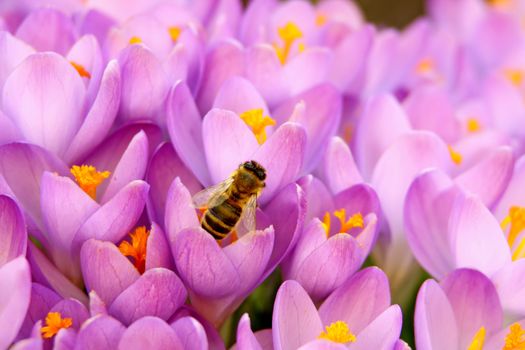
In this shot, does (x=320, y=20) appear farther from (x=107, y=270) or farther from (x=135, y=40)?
(x=107, y=270)

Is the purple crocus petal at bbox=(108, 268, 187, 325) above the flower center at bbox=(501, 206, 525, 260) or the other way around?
above

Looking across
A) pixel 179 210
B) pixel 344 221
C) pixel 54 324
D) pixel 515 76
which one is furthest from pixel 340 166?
pixel 515 76

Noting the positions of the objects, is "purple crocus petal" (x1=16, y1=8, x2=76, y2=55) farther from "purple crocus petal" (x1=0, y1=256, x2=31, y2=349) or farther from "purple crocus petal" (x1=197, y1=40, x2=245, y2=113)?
"purple crocus petal" (x1=0, y1=256, x2=31, y2=349)

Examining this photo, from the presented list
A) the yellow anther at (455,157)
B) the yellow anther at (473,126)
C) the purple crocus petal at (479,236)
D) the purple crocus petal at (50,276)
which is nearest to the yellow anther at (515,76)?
the yellow anther at (473,126)

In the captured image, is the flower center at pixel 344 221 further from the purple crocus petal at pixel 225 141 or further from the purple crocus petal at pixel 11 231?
the purple crocus petal at pixel 11 231

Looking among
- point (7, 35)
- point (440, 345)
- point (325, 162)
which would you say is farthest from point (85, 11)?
point (440, 345)

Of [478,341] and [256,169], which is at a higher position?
[256,169]

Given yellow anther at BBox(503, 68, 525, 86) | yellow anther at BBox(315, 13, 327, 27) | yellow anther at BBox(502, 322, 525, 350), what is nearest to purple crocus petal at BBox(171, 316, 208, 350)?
yellow anther at BBox(502, 322, 525, 350)
